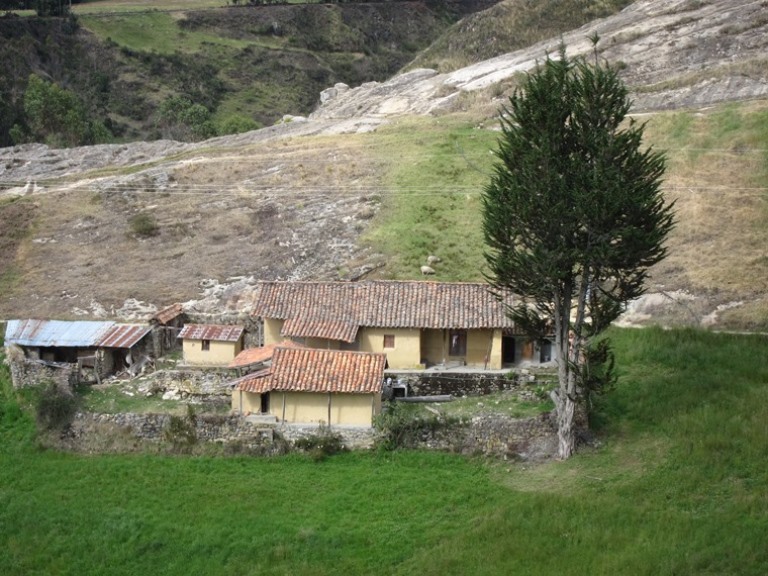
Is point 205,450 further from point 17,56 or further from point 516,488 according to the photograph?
point 17,56

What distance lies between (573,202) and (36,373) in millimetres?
20913

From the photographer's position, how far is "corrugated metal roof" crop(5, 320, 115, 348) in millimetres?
36219

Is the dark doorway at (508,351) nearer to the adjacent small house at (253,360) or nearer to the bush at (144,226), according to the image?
the adjacent small house at (253,360)

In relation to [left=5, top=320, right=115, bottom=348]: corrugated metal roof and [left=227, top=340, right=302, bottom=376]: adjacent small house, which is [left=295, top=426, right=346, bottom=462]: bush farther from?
[left=5, top=320, right=115, bottom=348]: corrugated metal roof

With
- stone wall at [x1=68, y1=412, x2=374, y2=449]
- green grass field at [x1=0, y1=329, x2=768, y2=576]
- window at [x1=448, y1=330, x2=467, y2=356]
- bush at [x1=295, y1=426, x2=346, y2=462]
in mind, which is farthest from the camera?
window at [x1=448, y1=330, x2=467, y2=356]

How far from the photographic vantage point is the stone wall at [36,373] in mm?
33812

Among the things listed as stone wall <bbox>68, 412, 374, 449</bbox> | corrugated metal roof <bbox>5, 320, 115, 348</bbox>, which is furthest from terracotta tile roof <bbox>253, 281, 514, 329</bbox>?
corrugated metal roof <bbox>5, 320, 115, 348</bbox>

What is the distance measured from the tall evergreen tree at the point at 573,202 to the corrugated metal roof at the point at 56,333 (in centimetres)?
1748

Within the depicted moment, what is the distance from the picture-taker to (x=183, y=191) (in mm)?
57281

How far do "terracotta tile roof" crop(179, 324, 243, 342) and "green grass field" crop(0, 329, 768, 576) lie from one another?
751cm

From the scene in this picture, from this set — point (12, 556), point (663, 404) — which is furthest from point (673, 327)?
point (12, 556)

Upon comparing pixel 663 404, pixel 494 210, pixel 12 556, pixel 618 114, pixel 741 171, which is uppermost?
pixel 741 171

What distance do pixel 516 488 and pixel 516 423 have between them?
3121mm

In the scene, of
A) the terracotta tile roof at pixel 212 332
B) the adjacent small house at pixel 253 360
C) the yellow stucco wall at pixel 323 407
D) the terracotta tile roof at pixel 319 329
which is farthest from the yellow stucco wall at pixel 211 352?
the yellow stucco wall at pixel 323 407
